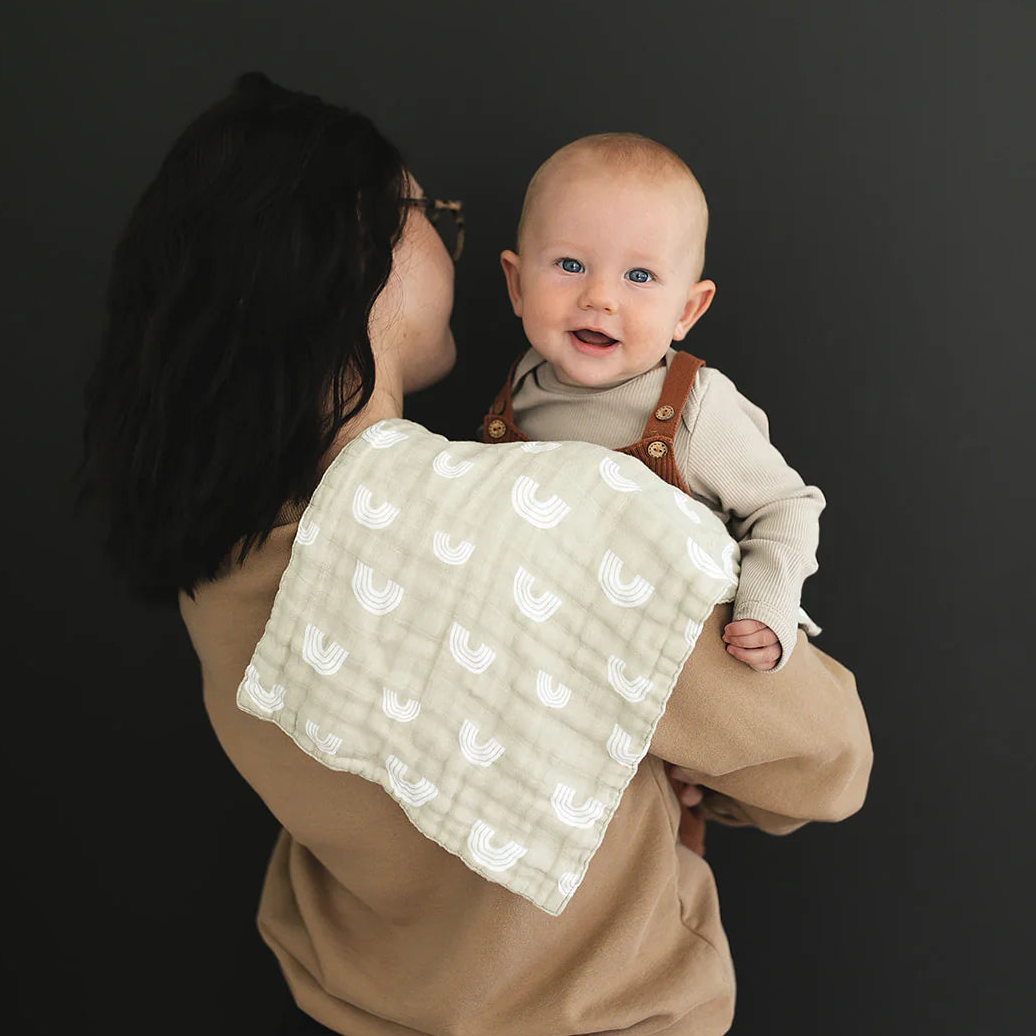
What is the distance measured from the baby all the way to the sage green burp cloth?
17 centimetres

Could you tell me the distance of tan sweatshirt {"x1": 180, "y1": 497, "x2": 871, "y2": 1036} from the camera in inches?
38.7

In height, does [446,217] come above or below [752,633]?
above

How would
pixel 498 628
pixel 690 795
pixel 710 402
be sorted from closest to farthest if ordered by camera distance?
pixel 498 628
pixel 710 402
pixel 690 795

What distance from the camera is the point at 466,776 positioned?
92cm

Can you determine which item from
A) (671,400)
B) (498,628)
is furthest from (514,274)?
(498,628)

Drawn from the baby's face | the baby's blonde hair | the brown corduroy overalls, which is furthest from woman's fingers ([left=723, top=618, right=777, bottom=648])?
the baby's blonde hair

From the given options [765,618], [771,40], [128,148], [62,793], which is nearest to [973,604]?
[765,618]

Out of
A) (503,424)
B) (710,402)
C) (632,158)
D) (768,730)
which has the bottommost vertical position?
(768,730)

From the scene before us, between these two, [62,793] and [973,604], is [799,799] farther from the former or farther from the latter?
[62,793]

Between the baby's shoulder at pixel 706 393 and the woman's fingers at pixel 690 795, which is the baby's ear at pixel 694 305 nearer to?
the baby's shoulder at pixel 706 393

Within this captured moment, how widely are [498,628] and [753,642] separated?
0.78 ft

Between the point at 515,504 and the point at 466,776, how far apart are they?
260mm

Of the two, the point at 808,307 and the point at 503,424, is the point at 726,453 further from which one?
the point at 808,307

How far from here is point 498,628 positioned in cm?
89
